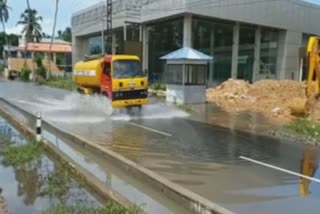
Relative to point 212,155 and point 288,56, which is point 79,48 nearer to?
point 288,56

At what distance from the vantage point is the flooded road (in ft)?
27.8

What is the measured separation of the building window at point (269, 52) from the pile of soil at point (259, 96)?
17.9 meters

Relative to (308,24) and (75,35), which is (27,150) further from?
(75,35)

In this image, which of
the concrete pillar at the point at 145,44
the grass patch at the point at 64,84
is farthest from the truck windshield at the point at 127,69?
the concrete pillar at the point at 145,44

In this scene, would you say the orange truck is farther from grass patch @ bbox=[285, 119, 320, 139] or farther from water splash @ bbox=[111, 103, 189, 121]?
grass patch @ bbox=[285, 119, 320, 139]

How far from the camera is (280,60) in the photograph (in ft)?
171

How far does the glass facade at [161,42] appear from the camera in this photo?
4453 cm

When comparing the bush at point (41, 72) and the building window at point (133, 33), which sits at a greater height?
the building window at point (133, 33)

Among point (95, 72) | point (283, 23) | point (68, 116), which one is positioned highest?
point (283, 23)

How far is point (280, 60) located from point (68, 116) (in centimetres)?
3612

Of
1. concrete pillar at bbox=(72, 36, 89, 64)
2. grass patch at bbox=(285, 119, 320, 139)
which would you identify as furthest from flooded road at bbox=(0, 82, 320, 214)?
concrete pillar at bbox=(72, 36, 89, 64)

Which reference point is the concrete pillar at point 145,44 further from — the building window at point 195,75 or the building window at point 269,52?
the building window at point 195,75

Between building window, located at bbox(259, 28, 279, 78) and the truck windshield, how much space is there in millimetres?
31867

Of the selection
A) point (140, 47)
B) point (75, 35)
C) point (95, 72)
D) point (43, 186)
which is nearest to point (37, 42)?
point (75, 35)
